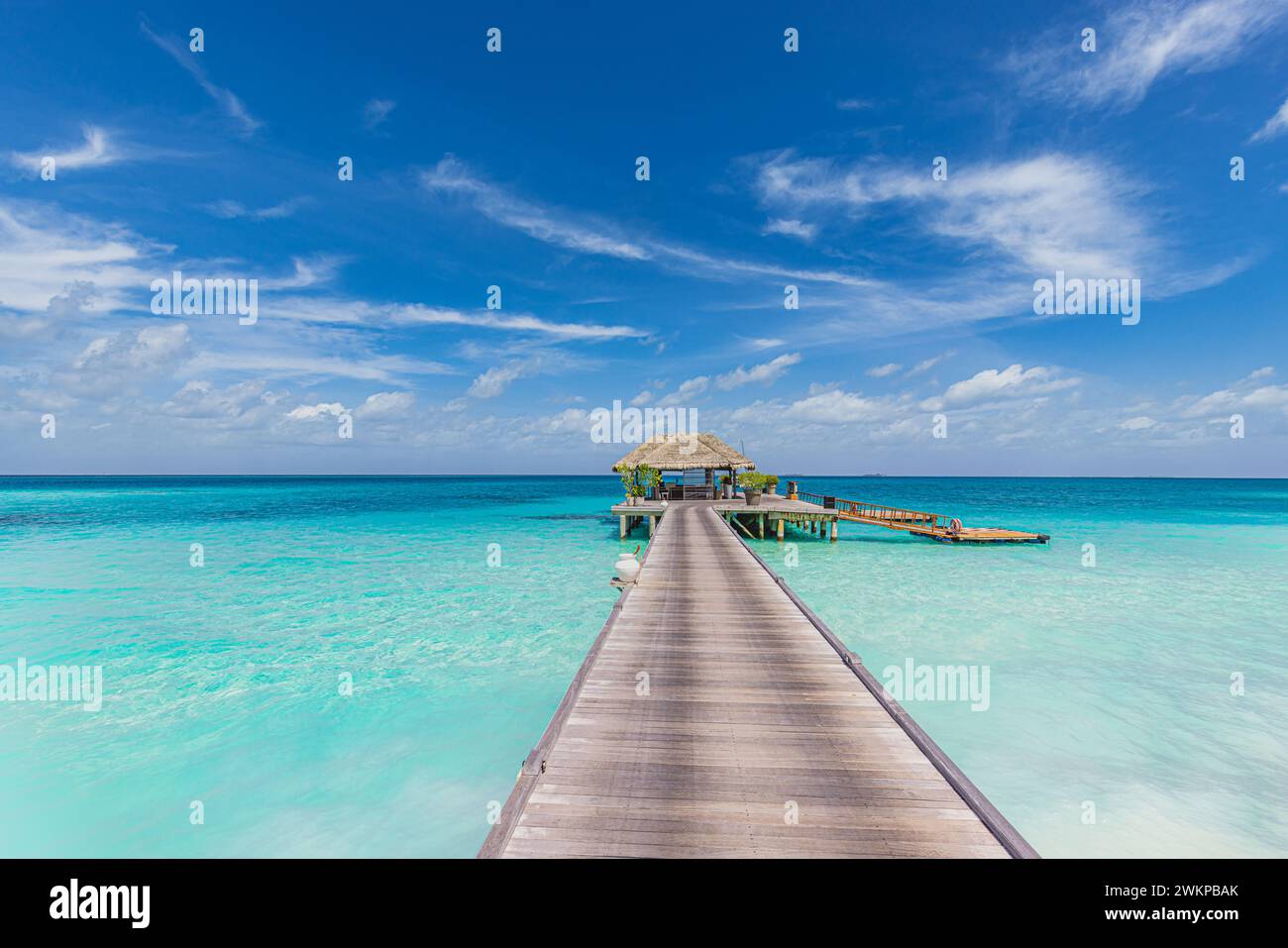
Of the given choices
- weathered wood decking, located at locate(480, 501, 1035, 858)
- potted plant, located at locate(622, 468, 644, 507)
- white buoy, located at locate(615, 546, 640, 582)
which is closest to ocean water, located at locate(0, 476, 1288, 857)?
white buoy, located at locate(615, 546, 640, 582)

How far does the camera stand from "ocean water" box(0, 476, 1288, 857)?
6.25 meters

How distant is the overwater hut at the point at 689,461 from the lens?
28.6m

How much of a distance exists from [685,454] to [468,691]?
841 inches

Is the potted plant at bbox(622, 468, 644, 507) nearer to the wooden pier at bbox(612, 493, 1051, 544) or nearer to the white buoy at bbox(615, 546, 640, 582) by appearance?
the wooden pier at bbox(612, 493, 1051, 544)

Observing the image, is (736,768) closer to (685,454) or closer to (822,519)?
(822,519)

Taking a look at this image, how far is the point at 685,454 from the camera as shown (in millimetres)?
29203

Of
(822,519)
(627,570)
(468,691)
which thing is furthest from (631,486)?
(468,691)

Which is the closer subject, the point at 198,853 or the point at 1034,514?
the point at 198,853

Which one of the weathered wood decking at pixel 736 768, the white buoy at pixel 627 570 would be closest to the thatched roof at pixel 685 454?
the white buoy at pixel 627 570

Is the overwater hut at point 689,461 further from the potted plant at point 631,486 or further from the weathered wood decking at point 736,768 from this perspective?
the weathered wood decking at point 736,768
